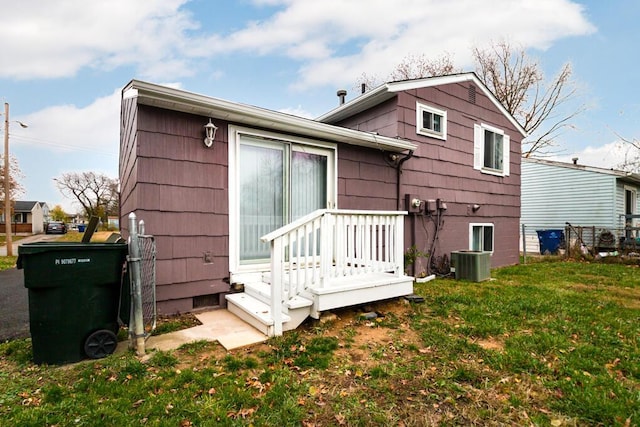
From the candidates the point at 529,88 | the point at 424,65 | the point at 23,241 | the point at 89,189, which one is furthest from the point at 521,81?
the point at 89,189

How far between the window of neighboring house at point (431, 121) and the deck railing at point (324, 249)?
3.10 m

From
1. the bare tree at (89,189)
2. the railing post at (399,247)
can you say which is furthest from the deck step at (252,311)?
the bare tree at (89,189)

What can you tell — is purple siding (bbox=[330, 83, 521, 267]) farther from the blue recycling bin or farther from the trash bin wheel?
the blue recycling bin

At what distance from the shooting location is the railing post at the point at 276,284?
10.6 feet

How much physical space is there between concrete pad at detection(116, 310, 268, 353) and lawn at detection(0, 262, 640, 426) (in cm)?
15

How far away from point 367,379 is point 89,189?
48670 mm

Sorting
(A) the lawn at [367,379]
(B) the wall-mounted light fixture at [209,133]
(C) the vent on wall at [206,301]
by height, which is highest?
(B) the wall-mounted light fixture at [209,133]

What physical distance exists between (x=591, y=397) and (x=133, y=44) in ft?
35.4

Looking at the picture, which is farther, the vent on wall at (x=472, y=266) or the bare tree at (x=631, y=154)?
the bare tree at (x=631, y=154)

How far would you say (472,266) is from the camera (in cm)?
629

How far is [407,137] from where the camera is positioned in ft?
20.9

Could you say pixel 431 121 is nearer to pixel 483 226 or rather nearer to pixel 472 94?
pixel 472 94

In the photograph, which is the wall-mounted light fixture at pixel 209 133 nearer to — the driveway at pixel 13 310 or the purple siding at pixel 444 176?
the purple siding at pixel 444 176

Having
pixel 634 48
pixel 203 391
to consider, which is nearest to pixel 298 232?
pixel 203 391
